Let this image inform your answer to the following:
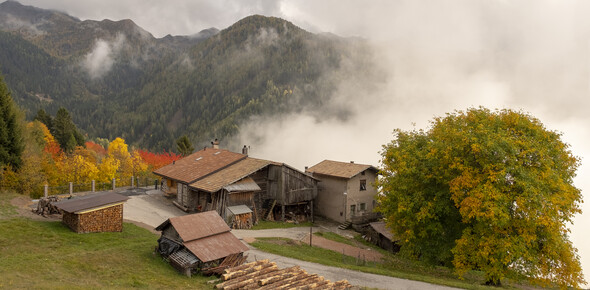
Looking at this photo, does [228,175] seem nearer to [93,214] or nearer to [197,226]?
[93,214]

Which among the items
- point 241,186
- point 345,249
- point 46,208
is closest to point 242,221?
point 241,186

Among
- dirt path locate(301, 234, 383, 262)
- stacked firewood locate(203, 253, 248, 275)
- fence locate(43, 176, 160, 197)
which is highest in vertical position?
fence locate(43, 176, 160, 197)

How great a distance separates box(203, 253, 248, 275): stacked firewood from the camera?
66.1ft

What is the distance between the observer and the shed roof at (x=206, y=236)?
2088 centimetres

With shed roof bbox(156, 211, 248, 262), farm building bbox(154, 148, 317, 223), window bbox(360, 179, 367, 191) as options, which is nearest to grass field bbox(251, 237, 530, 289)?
shed roof bbox(156, 211, 248, 262)

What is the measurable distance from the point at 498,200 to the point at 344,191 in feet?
77.3

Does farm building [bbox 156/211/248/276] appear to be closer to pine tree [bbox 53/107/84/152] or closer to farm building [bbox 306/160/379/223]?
farm building [bbox 306/160/379/223]

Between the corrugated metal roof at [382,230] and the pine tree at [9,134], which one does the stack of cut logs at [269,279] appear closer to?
the corrugated metal roof at [382,230]

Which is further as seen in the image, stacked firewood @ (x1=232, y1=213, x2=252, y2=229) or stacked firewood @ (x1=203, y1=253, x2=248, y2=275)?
stacked firewood @ (x1=232, y1=213, x2=252, y2=229)

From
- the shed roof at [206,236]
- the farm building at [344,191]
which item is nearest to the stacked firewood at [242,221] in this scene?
the shed roof at [206,236]

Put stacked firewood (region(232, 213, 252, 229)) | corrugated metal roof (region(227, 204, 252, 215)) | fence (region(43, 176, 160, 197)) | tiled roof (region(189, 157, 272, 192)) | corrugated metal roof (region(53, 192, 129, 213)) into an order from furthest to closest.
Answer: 1. fence (region(43, 176, 160, 197))
2. tiled roof (region(189, 157, 272, 192))
3. corrugated metal roof (region(227, 204, 252, 215))
4. stacked firewood (region(232, 213, 252, 229))
5. corrugated metal roof (region(53, 192, 129, 213))

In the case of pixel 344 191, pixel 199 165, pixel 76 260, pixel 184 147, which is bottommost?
pixel 76 260

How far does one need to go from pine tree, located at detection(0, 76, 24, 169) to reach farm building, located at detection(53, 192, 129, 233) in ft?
47.8

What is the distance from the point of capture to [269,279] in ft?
58.7
